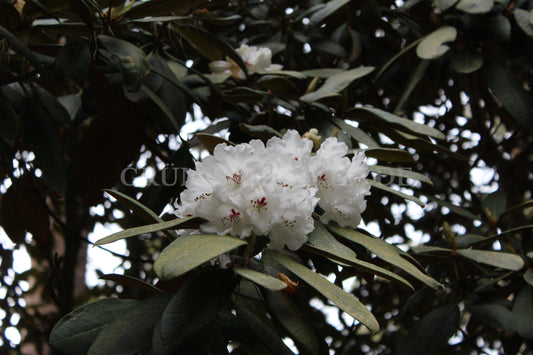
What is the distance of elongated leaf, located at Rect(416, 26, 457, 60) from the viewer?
1646mm

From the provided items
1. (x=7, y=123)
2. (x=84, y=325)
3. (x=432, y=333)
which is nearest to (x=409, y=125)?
(x=432, y=333)

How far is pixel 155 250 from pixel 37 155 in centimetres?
138

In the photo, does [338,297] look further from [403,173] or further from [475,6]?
[475,6]

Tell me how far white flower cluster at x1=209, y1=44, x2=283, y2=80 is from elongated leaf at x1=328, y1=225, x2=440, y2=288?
0.74 m

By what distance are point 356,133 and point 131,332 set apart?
82cm

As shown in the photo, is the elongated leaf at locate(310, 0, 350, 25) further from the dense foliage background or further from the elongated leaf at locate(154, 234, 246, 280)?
the elongated leaf at locate(154, 234, 246, 280)

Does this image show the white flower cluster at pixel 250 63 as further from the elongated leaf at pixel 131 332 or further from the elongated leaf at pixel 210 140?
the elongated leaf at pixel 131 332

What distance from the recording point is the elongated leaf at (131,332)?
0.88 metres

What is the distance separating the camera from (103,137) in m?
1.67

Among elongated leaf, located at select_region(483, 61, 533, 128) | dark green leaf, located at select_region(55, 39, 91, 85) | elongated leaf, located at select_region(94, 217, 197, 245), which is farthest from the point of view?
elongated leaf, located at select_region(483, 61, 533, 128)

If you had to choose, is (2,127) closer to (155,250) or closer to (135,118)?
(135,118)

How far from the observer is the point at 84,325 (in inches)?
38.9

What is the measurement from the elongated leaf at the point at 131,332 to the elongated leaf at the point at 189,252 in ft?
0.51

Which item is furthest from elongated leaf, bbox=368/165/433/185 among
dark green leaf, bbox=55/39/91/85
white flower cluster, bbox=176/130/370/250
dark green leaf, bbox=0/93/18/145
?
dark green leaf, bbox=0/93/18/145
